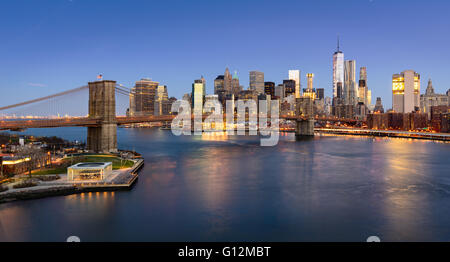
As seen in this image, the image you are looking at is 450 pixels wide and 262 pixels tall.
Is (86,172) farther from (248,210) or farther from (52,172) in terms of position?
(248,210)

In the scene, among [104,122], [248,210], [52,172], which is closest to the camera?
[248,210]

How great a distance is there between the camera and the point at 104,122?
39.2 meters

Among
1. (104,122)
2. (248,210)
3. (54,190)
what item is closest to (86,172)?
(54,190)

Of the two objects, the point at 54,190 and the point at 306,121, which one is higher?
the point at 306,121

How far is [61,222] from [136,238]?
15.6ft

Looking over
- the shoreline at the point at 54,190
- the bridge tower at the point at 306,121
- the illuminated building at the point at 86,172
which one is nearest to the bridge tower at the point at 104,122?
the illuminated building at the point at 86,172

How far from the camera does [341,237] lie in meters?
16.1

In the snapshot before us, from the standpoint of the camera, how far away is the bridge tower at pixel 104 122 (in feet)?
129

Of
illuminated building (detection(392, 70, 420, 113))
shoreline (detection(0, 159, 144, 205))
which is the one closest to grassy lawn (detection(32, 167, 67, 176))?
shoreline (detection(0, 159, 144, 205))

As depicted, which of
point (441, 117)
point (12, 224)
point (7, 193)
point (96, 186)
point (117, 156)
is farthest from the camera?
point (441, 117)

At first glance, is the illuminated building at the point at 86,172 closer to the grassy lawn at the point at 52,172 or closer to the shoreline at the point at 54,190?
the shoreline at the point at 54,190
